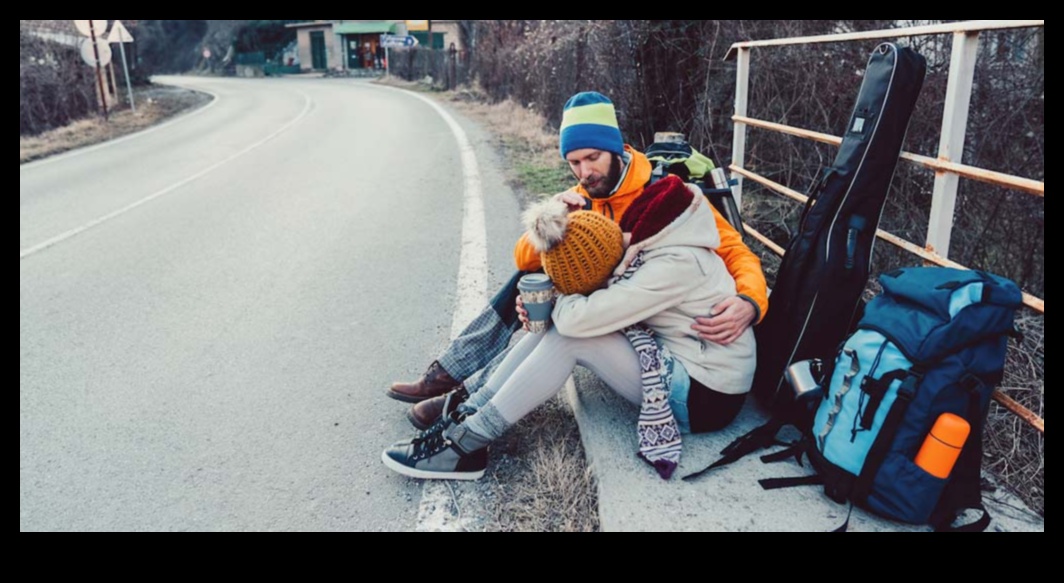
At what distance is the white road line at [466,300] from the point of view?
267cm

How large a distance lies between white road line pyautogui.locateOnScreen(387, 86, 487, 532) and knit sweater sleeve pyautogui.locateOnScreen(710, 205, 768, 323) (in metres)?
1.23

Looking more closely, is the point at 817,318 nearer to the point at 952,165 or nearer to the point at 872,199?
the point at 872,199

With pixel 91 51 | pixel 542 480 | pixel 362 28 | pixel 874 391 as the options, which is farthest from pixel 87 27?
pixel 362 28

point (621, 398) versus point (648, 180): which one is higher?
point (648, 180)

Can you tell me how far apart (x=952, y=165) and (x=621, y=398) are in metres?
1.50

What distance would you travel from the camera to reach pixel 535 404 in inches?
112

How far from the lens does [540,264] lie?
10.2 feet

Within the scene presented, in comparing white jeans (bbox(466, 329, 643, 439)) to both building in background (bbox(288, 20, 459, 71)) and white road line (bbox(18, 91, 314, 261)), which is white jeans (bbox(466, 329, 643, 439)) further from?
building in background (bbox(288, 20, 459, 71))

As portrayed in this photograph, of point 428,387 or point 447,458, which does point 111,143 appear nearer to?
point 428,387

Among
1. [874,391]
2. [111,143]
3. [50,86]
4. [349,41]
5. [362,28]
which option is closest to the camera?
[874,391]

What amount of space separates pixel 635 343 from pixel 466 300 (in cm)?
212

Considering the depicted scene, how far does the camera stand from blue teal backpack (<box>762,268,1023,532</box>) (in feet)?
7.16
